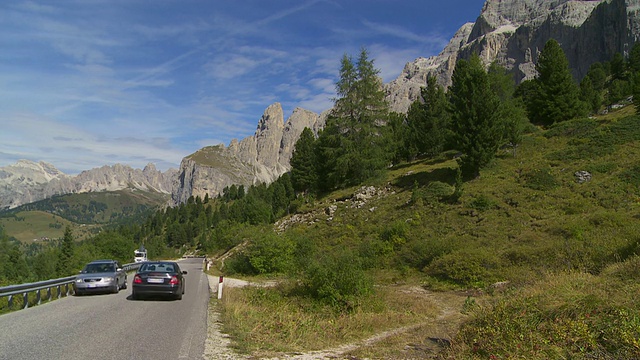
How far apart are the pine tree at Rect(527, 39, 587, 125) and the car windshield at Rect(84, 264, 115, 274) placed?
5025 centimetres

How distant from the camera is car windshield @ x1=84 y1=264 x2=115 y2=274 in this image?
760 inches

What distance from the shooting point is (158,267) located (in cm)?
1708

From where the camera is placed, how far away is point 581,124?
40375 mm

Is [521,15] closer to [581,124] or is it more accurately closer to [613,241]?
[581,124]

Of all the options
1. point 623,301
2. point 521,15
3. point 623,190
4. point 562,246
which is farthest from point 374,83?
point 521,15

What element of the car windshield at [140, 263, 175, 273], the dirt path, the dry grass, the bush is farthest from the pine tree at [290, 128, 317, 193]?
the dirt path

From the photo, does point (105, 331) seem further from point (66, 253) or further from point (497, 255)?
point (66, 253)

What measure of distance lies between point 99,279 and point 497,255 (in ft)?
62.4

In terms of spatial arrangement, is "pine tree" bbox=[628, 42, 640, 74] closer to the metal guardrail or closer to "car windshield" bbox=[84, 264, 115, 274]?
"car windshield" bbox=[84, 264, 115, 274]

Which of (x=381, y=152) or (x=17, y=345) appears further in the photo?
(x=381, y=152)

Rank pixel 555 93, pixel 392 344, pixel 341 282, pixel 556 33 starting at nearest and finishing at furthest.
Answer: pixel 392 344 → pixel 341 282 → pixel 555 93 → pixel 556 33

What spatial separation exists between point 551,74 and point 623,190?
30.3 m

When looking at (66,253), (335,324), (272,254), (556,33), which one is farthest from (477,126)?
(556,33)

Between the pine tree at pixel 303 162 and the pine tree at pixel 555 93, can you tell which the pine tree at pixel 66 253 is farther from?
the pine tree at pixel 555 93
